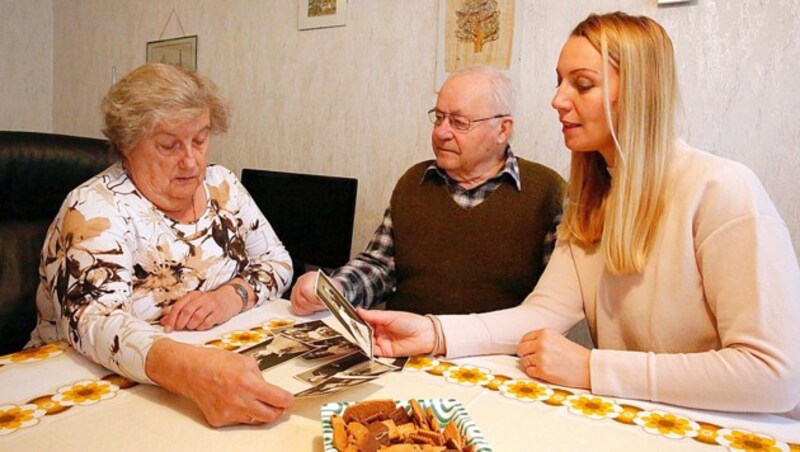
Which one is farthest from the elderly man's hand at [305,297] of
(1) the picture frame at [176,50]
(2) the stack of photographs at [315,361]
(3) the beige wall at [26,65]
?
(3) the beige wall at [26,65]

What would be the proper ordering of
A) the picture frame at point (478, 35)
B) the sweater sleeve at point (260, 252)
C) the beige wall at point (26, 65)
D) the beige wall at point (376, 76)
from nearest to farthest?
the sweater sleeve at point (260, 252) → the beige wall at point (376, 76) → the picture frame at point (478, 35) → the beige wall at point (26, 65)

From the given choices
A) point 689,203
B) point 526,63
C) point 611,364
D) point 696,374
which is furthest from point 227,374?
point 526,63

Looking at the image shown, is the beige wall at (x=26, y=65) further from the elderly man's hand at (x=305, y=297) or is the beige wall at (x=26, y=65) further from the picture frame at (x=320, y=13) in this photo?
the elderly man's hand at (x=305, y=297)

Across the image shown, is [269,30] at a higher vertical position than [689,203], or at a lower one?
higher

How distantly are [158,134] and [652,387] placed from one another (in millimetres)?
1117

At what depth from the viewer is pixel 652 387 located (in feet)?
3.03

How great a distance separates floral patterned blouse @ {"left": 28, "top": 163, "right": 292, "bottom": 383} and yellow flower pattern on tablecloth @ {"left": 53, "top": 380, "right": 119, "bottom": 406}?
0.11 feet

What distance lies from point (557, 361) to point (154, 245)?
2.93ft

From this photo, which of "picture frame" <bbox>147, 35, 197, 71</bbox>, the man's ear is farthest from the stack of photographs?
"picture frame" <bbox>147, 35, 197, 71</bbox>

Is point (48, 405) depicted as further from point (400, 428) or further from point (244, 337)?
point (400, 428)

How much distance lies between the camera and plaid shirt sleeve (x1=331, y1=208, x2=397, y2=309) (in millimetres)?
1714

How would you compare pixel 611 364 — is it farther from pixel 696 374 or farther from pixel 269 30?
pixel 269 30

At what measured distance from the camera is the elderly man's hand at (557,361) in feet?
3.20

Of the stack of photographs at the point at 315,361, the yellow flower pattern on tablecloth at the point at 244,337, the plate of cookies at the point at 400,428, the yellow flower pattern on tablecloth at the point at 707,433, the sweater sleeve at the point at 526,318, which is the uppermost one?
the sweater sleeve at the point at 526,318
